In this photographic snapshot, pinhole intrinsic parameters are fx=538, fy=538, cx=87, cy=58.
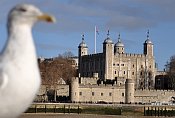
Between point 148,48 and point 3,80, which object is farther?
point 148,48

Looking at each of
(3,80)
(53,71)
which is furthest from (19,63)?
(53,71)

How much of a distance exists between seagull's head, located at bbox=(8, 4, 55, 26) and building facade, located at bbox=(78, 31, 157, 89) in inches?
4257

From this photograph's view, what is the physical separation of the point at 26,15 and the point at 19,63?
16.3 inches

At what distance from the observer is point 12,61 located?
454 centimetres

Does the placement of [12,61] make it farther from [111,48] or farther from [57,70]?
[111,48]

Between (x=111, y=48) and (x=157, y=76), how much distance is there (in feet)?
50.2

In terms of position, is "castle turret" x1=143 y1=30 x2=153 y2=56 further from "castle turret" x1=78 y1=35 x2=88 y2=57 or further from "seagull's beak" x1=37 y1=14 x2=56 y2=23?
"seagull's beak" x1=37 y1=14 x2=56 y2=23

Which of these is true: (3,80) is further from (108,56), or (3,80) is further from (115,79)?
(108,56)

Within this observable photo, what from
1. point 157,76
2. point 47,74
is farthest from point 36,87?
point 157,76

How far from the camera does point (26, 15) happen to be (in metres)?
4.57

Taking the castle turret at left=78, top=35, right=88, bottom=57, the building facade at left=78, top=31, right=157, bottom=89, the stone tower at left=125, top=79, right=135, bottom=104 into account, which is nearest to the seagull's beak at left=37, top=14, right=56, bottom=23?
the stone tower at left=125, top=79, right=135, bottom=104

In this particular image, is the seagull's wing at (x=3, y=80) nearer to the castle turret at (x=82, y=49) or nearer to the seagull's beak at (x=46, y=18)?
the seagull's beak at (x=46, y=18)

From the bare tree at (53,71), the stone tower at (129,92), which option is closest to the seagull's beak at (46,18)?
the bare tree at (53,71)

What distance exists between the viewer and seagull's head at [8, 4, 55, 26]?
15.0 feet
